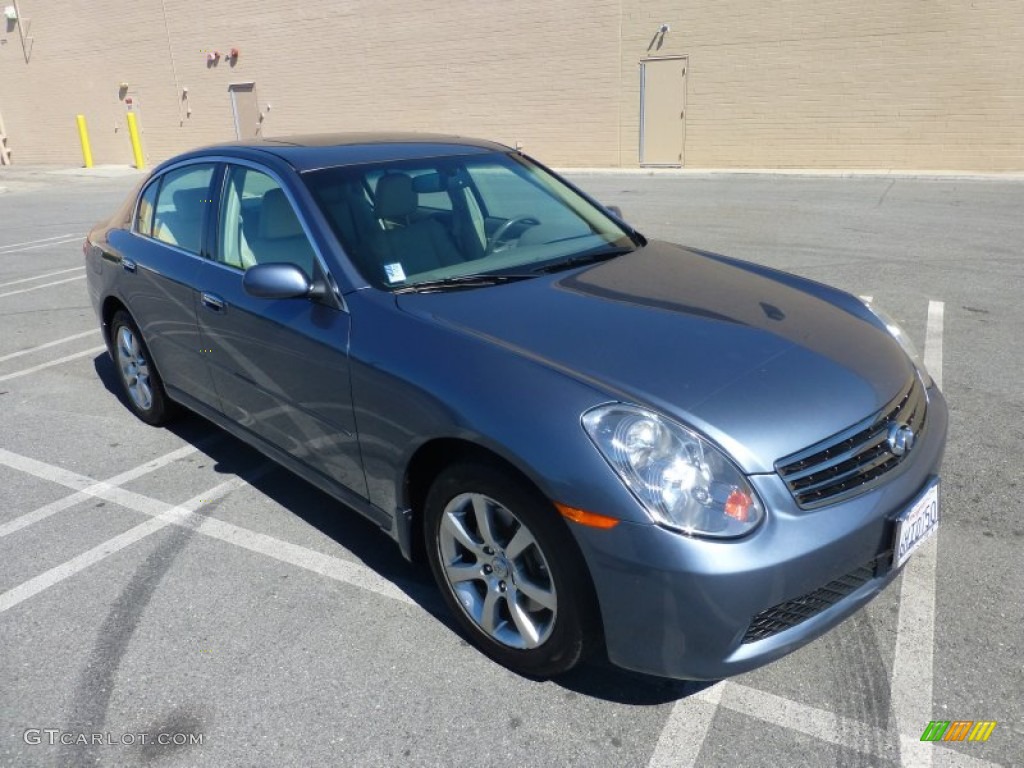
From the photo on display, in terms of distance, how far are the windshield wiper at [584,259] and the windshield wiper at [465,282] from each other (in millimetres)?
132

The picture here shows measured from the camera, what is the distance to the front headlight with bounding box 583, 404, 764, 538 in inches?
85.5

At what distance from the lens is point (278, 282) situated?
119 inches

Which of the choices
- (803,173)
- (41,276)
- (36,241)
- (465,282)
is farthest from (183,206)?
(803,173)

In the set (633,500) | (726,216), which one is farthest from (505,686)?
(726,216)

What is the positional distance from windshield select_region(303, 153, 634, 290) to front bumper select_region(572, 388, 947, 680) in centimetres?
143

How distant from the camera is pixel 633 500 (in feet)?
7.13

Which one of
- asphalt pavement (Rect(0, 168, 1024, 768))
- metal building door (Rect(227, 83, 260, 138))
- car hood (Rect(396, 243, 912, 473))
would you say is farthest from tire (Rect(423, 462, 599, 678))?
metal building door (Rect(227, 83, 260, 138))

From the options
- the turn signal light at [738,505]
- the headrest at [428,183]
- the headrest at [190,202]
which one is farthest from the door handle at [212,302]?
the turn signal light at [738,505]

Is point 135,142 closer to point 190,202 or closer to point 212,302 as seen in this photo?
point 190,202

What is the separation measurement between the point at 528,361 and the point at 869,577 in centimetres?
119

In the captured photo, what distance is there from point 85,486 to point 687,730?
321 centimetres

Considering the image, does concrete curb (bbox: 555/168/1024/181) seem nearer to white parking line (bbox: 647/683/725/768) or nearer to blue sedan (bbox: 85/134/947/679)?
blue sedan (bbox: 85/134/947/679)

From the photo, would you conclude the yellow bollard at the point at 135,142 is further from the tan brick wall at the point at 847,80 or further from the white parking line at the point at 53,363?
the white parking line at the point at 53,363

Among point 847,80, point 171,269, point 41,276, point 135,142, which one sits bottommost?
point 135,142
